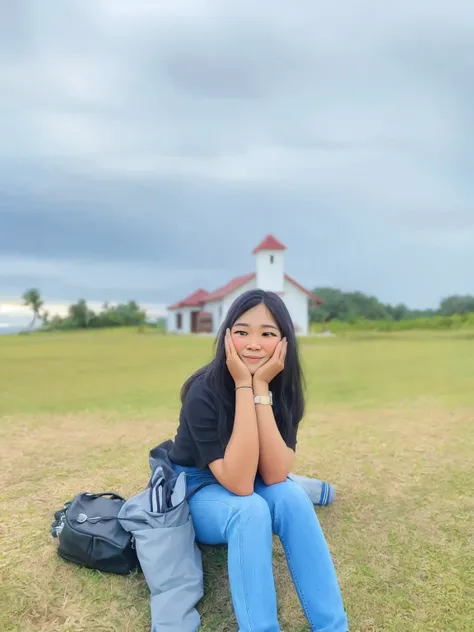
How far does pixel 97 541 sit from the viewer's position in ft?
10.9

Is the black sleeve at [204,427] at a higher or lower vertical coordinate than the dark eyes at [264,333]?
lower

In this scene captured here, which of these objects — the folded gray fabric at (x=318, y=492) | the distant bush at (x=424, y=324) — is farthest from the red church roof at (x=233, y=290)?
the folded gray fabric at (x=318, y=492)

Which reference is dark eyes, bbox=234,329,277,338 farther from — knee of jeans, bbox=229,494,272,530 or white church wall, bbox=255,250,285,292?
white church wall, bbox=255,250,285,292

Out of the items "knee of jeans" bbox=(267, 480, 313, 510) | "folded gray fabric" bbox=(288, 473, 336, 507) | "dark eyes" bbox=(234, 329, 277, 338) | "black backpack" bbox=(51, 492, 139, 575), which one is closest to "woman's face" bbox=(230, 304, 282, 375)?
"dark eyes" bbox=(234, 329, 277, 338)

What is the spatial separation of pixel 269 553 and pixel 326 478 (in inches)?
98.2

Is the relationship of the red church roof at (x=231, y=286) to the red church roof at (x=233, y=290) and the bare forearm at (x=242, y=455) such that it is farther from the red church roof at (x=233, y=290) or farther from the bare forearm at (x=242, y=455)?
the bare forearm at (x=242, y=455)

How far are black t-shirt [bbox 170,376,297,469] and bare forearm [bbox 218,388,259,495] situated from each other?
0.10 meters

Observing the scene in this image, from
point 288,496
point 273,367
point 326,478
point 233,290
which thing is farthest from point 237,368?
point 233,290

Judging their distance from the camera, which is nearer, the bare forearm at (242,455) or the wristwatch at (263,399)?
the bare forearm at (242,455)

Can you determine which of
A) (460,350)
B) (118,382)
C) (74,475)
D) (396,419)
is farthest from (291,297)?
(74,475)

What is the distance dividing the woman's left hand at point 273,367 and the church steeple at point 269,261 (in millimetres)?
26058

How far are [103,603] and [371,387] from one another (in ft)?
25.2

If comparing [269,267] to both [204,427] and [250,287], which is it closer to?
[250,287]

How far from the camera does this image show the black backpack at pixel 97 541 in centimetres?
331
